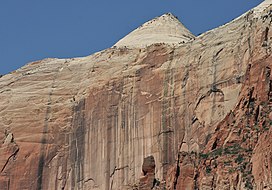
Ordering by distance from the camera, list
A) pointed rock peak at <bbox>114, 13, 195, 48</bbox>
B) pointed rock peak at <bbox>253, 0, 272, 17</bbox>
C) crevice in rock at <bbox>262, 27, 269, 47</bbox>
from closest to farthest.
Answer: crevice in rock at <bbox>262, 27, 269, 47</bbox>
pointed rock peak at <bbox>253, 0, 272, 17</bbox>
pointed rock peak at <bbox>114, 13, 195, 48</bbox>

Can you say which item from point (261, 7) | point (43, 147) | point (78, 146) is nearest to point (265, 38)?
point (261, 7)

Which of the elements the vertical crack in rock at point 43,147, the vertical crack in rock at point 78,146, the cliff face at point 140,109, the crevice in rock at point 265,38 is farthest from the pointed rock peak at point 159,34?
the crevice in rock at point 265,38

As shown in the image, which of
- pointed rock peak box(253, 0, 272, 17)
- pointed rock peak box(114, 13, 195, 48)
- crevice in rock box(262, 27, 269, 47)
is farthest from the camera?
pointed rock peak box(114, 13, 195, 48)

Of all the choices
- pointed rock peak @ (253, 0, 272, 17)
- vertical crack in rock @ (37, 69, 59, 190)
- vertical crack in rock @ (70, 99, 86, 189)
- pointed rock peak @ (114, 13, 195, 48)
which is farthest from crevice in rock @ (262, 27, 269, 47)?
vertical crack in rock @ (37, 69, 59, 190)

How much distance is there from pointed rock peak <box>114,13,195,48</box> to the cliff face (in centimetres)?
19

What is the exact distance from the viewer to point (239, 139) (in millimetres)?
90062

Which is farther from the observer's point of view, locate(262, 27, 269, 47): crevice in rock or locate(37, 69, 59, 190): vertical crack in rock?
locate(37, 69, 59, 190): vertical crack in rock

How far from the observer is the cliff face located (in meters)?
93.6

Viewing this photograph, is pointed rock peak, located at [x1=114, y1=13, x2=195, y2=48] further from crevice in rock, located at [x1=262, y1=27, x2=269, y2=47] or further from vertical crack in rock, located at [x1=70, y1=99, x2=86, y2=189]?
crevice in rock, located at [x1=262, y1=27, x2=269, y2=47]

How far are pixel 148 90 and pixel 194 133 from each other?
28.5 feet

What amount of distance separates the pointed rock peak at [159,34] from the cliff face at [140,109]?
0.64 ft

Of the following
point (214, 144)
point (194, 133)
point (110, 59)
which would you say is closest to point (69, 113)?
point (110, 59)

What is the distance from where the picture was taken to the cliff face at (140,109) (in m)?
93.6

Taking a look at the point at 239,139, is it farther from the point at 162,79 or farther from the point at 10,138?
the point at 10,138
